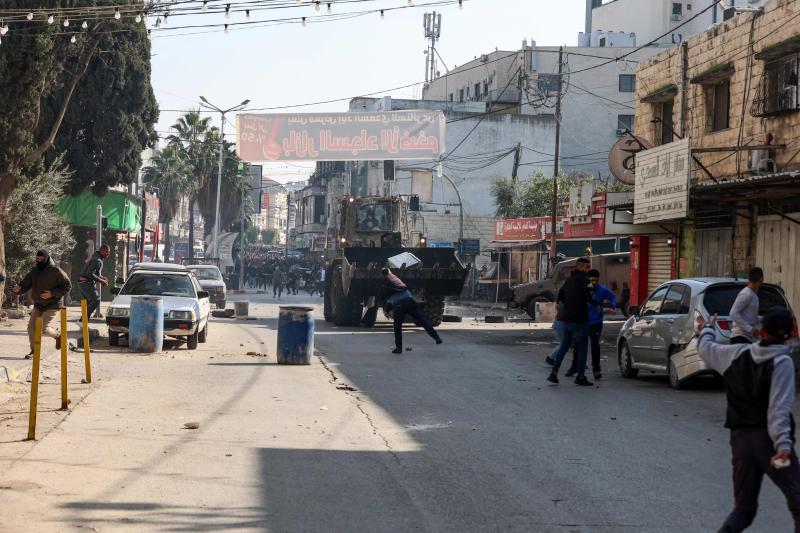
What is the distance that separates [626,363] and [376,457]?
8.40 m

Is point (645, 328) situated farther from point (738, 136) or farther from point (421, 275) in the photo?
point (421, 275)

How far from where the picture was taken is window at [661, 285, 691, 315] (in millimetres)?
14969

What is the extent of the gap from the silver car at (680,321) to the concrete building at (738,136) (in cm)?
342

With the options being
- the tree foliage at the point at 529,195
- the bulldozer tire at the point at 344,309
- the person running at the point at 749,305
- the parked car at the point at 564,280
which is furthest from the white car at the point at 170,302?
the tree foliage at the point at 529,195

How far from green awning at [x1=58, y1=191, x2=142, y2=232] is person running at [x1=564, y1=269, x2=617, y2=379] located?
77.7ft

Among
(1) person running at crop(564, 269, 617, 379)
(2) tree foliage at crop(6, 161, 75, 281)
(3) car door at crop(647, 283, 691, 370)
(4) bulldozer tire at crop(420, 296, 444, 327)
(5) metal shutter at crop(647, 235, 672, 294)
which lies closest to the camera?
(3) car door at crop(647, 283, 691, 370)

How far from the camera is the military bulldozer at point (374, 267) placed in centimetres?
2644

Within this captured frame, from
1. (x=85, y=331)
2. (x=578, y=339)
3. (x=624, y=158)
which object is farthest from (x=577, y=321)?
(x=624, y=158)

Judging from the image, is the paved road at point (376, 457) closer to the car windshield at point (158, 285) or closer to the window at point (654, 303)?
the window at point (654, 303)

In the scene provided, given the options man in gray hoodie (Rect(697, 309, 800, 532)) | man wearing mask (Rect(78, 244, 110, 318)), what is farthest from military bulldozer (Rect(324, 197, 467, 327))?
man in gray hoodie (Rect(697, 309, 800, 532))

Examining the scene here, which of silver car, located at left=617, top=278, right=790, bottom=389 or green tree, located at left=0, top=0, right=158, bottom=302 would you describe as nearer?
silver car, located at left=617, top=278, right=790, bottom=389

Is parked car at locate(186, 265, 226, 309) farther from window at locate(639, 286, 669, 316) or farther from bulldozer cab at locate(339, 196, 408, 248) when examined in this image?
window at locate(639, 286, 669, 316)

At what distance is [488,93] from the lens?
2813 inches

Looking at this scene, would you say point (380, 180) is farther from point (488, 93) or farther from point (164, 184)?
point (164, 184)
